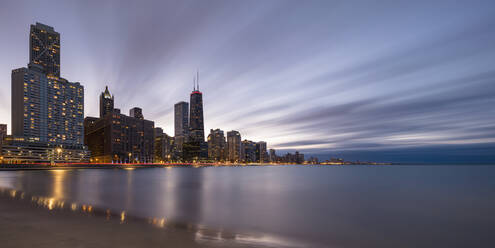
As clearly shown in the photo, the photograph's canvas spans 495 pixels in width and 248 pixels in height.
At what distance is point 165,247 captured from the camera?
30.0 feet

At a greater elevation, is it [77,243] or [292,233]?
[77,243]

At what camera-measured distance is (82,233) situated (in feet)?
34.9

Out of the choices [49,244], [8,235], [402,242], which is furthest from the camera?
[402,242]

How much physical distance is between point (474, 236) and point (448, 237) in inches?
85.4

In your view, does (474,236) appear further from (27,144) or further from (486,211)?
(27,144)

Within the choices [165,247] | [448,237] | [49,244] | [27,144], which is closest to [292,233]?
[165,247]

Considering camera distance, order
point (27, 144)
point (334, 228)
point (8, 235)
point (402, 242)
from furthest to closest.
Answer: point (27, 144) < point (334, 228) < point (402, 242) < point (8, 235)

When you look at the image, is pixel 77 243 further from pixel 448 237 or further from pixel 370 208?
pixel 370 208

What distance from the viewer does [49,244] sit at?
9055mm

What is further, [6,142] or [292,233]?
[6,142]

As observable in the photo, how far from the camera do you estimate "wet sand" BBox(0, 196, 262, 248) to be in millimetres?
9354

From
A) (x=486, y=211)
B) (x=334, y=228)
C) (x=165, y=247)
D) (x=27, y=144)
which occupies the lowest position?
(x=486, y=211)

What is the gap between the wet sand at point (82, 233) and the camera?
935 centimetres

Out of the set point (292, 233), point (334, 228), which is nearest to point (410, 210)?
point (334, 228)
